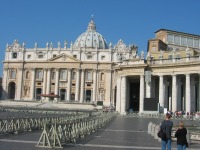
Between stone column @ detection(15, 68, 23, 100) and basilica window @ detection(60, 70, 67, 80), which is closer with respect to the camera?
basilica window @ detection(60, 70, 67, 80)

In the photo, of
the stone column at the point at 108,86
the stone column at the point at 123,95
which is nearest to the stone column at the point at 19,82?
the stone column at the point at 108,86

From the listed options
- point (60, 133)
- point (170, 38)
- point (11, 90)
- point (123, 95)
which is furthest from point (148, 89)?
point (11, 90)

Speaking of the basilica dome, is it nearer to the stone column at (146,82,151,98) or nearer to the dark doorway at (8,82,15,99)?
the dark doorway at (8,82,15,99)

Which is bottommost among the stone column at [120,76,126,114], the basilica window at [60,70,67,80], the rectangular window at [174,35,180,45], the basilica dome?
the stone column at [120,76,126,114]

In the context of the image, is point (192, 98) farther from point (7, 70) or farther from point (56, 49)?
point (7, 70)

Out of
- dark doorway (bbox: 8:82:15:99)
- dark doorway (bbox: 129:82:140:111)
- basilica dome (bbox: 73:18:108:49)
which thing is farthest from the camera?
basilica dome (bbox: 73:18:108:49)

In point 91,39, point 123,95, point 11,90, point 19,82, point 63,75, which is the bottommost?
point 123,95

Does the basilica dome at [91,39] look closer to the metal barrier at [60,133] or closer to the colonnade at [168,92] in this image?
the colonnade at [168,92]

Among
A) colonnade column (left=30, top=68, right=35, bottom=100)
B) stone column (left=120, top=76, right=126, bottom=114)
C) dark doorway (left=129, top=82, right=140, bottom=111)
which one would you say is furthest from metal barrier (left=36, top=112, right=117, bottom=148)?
colonnade column (left=30, top=68, right=35, bottom=100)

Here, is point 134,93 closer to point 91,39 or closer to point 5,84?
point 5,84

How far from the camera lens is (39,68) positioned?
113812 mm

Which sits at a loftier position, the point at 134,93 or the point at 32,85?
the point at 32,85

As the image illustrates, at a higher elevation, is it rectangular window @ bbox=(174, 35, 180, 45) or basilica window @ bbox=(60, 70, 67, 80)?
rectangular window @ bbox=(174, 35, 180, 45)

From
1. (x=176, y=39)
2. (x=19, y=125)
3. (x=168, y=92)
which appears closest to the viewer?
(x=19, y=125)
